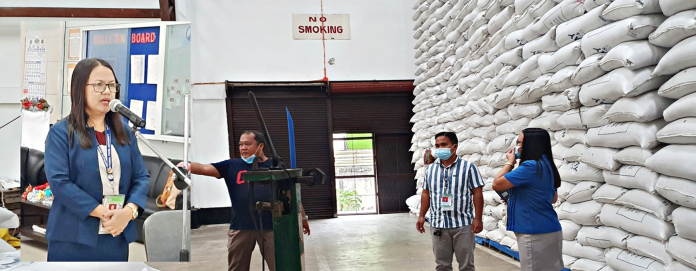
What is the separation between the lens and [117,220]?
6.88 feet

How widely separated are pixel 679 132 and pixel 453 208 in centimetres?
110

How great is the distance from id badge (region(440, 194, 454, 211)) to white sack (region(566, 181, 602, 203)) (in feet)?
2.58

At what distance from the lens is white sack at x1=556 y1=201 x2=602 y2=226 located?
2650 mm

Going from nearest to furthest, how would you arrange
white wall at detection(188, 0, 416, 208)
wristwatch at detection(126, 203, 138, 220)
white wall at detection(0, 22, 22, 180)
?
wristwatch at detection(126, 203, 138, 220) < white wall at detection(0, 22, 22, 180) < white wall at detection(188, 0, 416, 208)

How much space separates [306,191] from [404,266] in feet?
11.4

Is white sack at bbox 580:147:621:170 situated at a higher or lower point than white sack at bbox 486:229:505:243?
higher

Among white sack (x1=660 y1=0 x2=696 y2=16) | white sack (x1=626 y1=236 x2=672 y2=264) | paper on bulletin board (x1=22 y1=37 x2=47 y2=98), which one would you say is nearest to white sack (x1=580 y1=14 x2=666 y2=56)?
white sack (x1=660 y1=0 x2=696 y2=16)

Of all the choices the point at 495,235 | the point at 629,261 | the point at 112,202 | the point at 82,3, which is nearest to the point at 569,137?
the point at 629,261

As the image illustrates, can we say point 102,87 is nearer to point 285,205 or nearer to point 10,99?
point 285,205

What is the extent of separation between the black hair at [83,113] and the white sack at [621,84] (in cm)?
236

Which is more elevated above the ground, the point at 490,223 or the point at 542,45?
the point at 542,45

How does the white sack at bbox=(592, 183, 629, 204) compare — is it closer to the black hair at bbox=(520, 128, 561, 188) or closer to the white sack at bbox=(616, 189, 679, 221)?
the white sack at bbox=(616, 189, 679, 221)

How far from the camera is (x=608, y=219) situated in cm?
251

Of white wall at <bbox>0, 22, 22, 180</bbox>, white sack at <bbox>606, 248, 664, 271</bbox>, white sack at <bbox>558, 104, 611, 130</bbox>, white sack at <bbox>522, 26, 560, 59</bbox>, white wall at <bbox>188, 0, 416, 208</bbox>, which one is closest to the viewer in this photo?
white sack at <bbox>606, 248, 664, 271</bbox>
